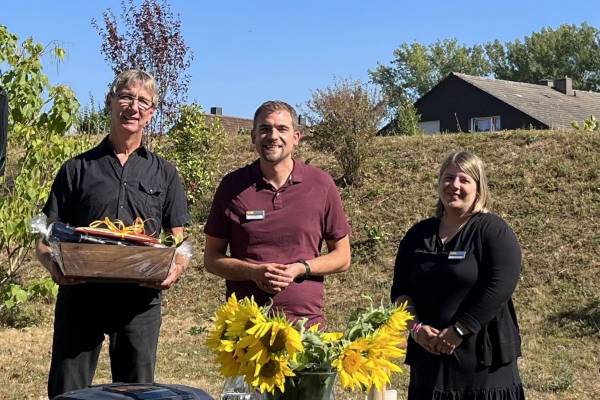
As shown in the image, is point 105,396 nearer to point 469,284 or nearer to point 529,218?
point 469,284

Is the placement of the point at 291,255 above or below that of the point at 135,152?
below

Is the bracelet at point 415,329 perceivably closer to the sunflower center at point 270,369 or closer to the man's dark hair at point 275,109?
the man's dark hair at point 275,109

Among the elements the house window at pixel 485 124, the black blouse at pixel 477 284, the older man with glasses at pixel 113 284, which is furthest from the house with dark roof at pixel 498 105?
the older man with glasses at pixel 113 284

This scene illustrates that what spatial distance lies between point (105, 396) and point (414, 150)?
1097 centimetres

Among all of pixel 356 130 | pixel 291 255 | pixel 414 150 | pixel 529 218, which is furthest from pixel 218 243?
pixel 414 150

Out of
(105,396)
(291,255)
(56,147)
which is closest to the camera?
(105,396)

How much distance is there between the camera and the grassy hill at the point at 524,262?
6.82m

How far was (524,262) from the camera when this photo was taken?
9.16 m

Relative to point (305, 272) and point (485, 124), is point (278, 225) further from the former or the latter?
point (485, 124)

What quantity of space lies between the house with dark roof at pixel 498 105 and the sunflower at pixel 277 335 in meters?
30.1

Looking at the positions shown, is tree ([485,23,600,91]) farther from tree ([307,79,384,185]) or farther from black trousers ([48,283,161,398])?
black trousers ([48,283,161,398])

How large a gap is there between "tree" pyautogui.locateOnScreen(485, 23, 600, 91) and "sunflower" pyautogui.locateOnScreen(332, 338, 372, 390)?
67.9m

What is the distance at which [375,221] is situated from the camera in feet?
35.0

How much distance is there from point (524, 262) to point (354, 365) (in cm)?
753
